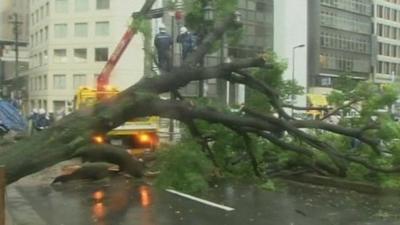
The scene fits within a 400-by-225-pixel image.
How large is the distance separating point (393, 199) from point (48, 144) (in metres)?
6.65

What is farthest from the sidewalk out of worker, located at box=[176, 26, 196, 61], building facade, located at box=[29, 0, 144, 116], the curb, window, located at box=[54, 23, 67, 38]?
window, located at box=[54, 23, 67, 38]

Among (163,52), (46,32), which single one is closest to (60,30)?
(46,32)

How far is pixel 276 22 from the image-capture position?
50656mm

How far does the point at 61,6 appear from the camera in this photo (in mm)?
37719

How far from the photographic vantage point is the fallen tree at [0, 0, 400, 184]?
615cm

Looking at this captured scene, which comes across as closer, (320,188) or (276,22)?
(320,188)

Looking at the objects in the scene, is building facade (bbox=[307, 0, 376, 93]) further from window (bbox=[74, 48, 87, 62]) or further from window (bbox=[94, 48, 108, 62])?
window (bbox=[94, 48, 108, 62])

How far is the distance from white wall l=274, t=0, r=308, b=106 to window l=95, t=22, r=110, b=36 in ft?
42.9

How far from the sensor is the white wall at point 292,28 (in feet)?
162

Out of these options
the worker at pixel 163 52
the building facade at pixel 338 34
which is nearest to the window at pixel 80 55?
the building facade at pixel 338 34

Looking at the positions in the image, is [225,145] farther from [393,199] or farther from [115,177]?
[115,177]

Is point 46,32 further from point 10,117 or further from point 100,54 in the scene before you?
point 10,117

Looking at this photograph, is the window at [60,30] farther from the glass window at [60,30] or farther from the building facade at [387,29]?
the building facade at [387,29]

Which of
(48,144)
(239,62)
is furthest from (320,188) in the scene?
(48,144)
